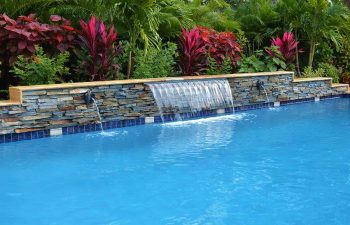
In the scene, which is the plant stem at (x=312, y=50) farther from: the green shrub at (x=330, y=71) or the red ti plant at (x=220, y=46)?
the red ti plant at (x=220, y=46)

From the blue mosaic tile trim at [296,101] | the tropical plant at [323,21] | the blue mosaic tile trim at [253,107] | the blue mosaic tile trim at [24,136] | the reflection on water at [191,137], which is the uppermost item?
the tropical plant at [323,21]

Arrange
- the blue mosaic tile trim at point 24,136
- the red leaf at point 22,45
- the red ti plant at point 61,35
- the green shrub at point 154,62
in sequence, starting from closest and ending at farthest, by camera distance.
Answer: the blue mosaic tile trim at point 24,136 → the red leaf at point 22,45 → the red ti plant at point 61,35 → the green shrub at point 154,62

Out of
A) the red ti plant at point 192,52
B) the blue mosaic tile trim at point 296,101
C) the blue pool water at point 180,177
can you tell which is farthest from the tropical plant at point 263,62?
the blue pool water at point 180,177

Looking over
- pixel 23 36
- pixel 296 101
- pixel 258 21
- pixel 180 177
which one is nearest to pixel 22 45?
pixel 23 36

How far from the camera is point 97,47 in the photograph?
807cm

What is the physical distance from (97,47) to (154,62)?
1.45 meters

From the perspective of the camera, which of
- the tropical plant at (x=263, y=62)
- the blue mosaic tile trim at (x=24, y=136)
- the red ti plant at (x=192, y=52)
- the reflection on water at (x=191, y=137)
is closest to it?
the reflection on water at (x=191, y=137)

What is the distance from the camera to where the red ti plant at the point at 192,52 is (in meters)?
9.71

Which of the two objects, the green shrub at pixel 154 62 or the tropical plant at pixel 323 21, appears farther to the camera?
the tropical plant at pixel 323 21

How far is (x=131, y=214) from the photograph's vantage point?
399 centimetres

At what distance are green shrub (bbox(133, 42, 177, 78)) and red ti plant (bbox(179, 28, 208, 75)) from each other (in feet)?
1.04

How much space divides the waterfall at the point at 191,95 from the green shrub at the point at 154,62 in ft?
2.18

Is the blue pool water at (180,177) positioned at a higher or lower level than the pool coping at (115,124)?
lower

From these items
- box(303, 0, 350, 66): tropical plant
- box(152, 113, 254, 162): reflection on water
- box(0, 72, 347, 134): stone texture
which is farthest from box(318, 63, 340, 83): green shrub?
box(152, 113, 254, 162): reflection on water
